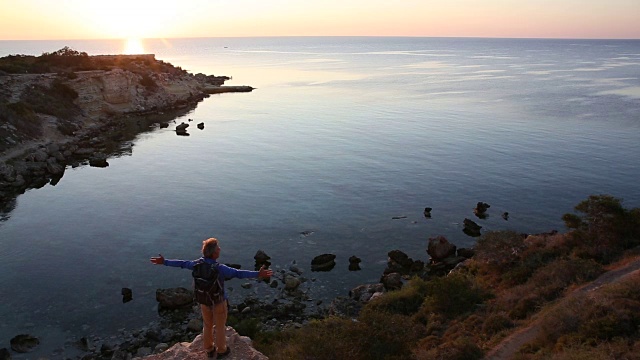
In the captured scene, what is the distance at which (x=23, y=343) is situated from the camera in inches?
786

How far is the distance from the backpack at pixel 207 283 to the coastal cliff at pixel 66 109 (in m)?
34.2

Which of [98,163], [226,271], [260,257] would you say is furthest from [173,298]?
[98,163]

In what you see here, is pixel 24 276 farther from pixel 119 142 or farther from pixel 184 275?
pixel 119 142

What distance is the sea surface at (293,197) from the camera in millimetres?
25438

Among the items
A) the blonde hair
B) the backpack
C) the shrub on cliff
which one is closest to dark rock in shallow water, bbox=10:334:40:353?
the backpack

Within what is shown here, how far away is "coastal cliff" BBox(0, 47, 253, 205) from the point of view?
47000mm

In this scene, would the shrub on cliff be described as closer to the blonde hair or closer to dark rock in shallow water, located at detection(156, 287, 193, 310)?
dark rock in shallow water, located at detection(156, 287, 193, 310)

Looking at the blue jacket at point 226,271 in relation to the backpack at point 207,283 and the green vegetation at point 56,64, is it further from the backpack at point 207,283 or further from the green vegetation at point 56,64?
the green vegetation at point 56,64

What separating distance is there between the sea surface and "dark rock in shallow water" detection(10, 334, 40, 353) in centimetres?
41

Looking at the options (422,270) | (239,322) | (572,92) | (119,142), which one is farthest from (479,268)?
(572,92)

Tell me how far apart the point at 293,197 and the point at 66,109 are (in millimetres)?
42364

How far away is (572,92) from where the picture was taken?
94562mm

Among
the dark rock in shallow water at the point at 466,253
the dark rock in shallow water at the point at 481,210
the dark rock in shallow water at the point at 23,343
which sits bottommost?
the dark rock in shallow water at the point at 23,343

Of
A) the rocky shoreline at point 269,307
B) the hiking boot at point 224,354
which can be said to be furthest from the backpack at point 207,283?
the rocky shoreline at point 269,307
